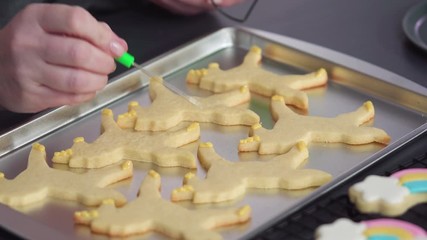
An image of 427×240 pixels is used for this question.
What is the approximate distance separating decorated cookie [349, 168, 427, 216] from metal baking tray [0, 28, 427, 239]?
0.13ft

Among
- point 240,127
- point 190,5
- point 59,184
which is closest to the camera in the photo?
Answer: point 59,184

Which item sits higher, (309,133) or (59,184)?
(309,133)

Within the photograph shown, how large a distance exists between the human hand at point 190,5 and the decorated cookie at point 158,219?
54 centimetres

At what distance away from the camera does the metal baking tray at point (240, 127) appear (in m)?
1.14

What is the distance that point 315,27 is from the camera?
1.62m

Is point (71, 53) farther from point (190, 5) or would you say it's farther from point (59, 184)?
point (190, 5)

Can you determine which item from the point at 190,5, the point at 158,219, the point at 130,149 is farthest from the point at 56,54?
the point at 190,5

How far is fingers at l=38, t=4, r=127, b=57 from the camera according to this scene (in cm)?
121

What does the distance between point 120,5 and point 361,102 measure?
482 mm

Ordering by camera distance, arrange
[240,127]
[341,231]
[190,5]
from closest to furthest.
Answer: [341,231] < [240,127] < [190,5]

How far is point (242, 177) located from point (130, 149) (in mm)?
164

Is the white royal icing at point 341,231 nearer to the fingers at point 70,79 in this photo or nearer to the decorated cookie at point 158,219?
the decorated cookie at point 158,219

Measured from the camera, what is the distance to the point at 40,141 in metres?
1.31

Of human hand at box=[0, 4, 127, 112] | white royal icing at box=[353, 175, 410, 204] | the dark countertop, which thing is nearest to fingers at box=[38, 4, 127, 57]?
human hand at box=[0, 4, 127, 112]
